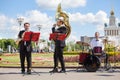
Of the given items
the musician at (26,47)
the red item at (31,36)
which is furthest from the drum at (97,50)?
the red item at (31,36)

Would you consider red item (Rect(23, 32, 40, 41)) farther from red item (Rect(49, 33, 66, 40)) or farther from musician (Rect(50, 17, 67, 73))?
musician (Rect(50, 17, 67, 73))

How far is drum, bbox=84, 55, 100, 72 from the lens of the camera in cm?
1723

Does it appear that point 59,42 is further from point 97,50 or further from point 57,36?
point 97,50

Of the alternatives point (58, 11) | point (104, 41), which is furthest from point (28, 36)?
point (58, 11)

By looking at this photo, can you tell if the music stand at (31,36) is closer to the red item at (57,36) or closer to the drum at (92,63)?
the red item at (57,36)

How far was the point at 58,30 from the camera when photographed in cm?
1602

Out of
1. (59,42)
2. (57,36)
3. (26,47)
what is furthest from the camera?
(59,42)

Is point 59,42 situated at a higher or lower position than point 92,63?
higher

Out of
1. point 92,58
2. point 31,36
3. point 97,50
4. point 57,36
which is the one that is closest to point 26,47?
point 31,36

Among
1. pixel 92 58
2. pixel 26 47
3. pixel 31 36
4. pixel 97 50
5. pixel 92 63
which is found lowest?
pixel 92 63

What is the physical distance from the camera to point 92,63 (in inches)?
682

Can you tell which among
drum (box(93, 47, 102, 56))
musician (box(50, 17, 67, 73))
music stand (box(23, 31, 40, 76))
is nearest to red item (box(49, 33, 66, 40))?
musician (box(50, 17, 67, 73))

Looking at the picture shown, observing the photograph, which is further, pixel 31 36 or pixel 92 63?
pixel 92 63

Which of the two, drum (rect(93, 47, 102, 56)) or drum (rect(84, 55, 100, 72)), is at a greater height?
drum (rect(93, 47, 102, 56))
